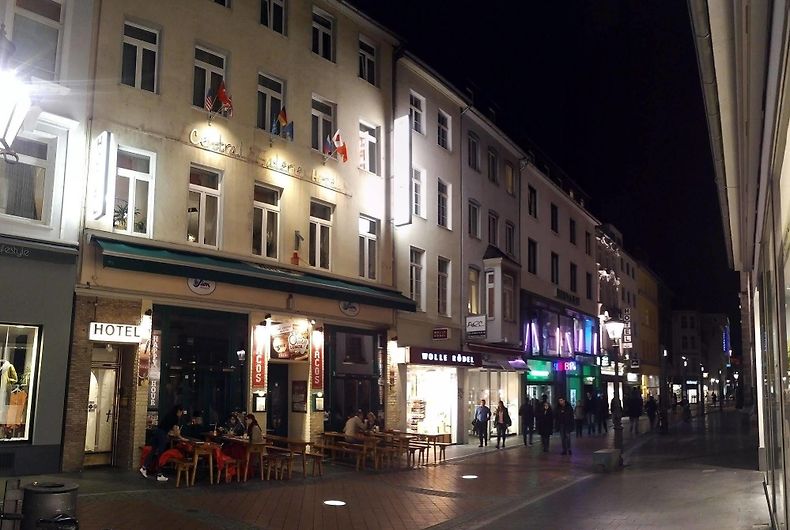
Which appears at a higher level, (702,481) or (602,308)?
(602,308)

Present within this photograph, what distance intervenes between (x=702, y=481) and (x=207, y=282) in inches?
480

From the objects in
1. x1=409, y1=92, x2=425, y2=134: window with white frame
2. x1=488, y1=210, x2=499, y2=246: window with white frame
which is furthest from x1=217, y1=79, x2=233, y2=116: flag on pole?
x1=488, y1=210, x2=499, y2=246: window with white frame

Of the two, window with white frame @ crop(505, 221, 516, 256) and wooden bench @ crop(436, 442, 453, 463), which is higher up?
window with white frame @ crop(505, 221, 516, 256)

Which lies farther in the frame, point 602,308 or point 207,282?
point 602,308

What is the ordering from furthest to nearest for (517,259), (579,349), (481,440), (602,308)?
1. (602,308)
2. (579,349)
3. (517,259)
4. (481,440)

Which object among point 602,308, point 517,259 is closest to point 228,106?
point 517,259

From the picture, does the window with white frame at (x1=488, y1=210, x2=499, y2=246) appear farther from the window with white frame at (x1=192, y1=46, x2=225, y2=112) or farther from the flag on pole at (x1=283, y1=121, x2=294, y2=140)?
the window with white frame at (x1=192, y1=46, x2=225, y2=112)

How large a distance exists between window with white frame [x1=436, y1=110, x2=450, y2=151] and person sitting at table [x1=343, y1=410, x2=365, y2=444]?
12217 mm

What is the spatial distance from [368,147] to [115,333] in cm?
1087

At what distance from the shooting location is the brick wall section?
1511 centimetres

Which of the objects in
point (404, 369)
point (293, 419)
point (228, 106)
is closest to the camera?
point (228, 106)

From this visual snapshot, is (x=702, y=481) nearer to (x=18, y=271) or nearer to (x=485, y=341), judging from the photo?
(x=485, y=341)

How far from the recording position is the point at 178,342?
17.4 m

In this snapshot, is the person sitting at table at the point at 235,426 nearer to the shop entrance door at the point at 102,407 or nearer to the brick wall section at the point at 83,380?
the brick wall section at the point at 83,380
